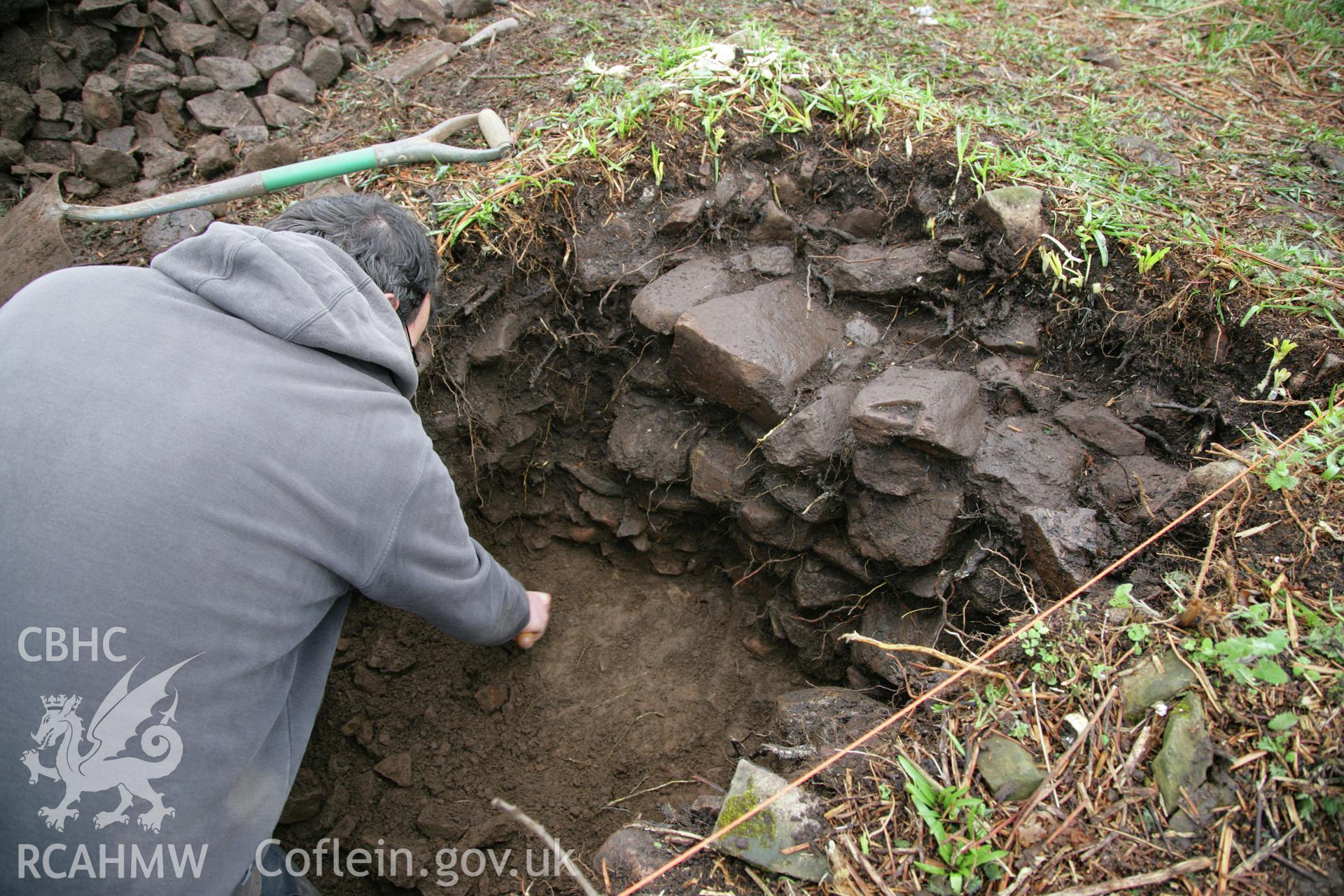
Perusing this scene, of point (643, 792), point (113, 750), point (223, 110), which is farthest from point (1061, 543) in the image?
point (223, 110)

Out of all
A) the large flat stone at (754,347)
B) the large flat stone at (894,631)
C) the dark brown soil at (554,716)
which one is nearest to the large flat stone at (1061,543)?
the large flat stone at (894,631)

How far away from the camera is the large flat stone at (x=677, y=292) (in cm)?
260

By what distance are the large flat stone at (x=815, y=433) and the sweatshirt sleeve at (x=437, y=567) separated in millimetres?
938

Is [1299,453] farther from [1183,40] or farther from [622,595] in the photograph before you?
[1183,40]

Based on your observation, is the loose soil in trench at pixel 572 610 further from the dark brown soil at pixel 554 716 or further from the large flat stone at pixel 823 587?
the large flat stone at pixel 823 587

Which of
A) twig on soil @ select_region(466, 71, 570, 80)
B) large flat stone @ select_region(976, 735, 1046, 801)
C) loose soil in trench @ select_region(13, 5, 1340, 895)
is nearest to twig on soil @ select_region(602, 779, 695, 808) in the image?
loose soil in trench @ select_region(13, 5, 1340, 895)

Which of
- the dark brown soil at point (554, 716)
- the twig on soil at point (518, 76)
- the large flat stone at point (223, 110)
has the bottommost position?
the dark brown soil at point (554, 716)

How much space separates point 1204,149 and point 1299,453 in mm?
1688

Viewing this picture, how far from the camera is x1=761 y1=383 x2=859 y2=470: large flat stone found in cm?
241

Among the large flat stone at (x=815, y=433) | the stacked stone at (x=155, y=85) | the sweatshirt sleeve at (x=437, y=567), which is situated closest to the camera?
the sweatshirt sleeve at (x=437, y=567)

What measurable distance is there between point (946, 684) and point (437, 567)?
1187mm

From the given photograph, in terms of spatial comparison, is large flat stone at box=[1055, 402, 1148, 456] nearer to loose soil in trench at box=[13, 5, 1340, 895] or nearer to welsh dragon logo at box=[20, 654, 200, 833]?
loose soil in trench at box=[13, 5, 1340, 895]

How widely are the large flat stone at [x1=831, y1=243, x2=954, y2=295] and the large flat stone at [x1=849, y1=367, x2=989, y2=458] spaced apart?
353 mm

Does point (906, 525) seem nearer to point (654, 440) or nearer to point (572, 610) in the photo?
point (654, 440)
